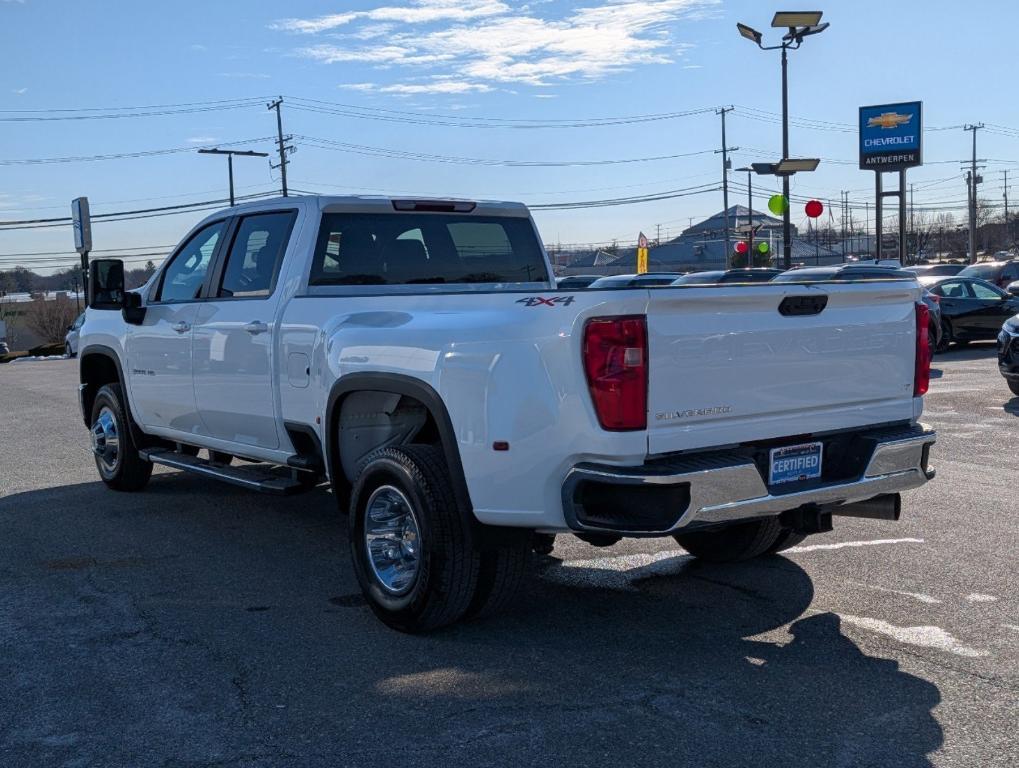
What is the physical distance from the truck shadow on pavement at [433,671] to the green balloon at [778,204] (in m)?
23.1

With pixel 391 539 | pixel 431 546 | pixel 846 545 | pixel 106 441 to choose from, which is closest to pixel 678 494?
pixel 431 546

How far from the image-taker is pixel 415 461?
16.3 ft

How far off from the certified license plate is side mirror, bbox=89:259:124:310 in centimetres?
496

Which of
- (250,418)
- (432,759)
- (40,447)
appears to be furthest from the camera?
(40,447)

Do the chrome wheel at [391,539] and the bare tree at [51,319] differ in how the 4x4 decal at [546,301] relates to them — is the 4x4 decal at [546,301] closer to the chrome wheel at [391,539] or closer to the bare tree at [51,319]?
the chrome wheel at [391,539]

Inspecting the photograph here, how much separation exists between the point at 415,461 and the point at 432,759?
1.54 meters

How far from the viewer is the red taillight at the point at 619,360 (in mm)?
4305

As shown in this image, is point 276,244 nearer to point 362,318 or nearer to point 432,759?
point 362,318

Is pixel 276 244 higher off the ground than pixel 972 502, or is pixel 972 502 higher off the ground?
pixel 276 244

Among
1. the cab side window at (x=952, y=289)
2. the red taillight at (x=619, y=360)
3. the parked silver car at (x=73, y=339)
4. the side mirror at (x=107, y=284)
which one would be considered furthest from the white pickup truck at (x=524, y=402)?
the parked silver car at (x=73, y=339)

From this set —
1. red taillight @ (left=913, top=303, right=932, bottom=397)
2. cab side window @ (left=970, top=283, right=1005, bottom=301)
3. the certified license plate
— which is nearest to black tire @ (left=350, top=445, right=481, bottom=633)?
the certified license plate

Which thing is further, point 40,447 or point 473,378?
point 40,447

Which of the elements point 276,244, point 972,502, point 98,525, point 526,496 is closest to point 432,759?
point 526,496

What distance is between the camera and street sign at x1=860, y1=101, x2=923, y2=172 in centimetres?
3891
